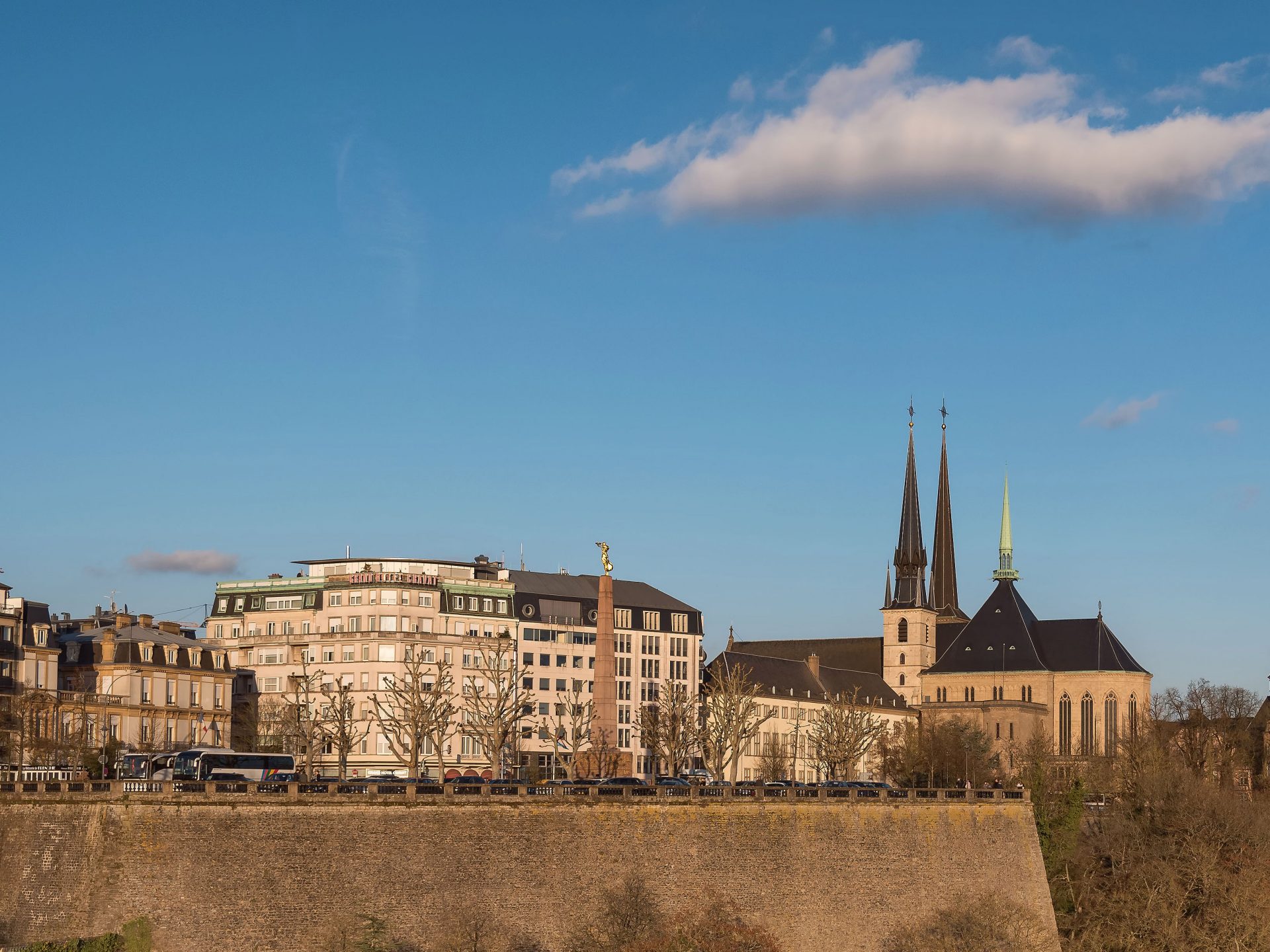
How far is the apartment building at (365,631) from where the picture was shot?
149 meters

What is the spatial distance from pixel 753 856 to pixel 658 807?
5.21 m

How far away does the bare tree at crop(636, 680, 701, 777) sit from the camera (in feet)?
414

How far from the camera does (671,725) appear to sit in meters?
131

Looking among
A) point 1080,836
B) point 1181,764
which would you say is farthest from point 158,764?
Answer: point 1181,764

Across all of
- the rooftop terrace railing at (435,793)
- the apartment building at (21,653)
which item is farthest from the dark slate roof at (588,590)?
the rooftop terrace railing at (435,793)

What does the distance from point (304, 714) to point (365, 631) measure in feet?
67.3

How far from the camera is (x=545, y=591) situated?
165000 mm

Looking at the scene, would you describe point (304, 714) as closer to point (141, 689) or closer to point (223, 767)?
point (141, 689)

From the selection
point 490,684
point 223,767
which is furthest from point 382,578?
point 223,767

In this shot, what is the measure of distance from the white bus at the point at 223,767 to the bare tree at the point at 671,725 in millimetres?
37082

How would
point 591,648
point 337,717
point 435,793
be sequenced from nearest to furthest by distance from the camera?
1. point 435,793
2. point 337,717
3. point 591,648

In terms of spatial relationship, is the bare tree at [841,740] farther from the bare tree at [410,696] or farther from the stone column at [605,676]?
the bare tree at [410,696]

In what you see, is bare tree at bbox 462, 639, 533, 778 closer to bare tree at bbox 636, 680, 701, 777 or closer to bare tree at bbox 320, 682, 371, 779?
bare tree at bbox 320, 682, 371, 779

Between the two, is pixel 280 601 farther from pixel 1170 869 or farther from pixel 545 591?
pixel 1170 869
